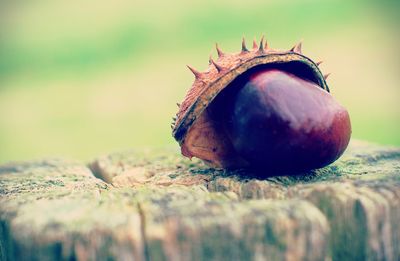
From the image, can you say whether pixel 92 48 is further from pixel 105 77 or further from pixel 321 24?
pixel 321 24

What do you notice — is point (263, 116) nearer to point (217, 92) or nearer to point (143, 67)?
point (217, 92)

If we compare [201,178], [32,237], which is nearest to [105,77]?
[201,178]

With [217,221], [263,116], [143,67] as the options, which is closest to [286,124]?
[263,116]

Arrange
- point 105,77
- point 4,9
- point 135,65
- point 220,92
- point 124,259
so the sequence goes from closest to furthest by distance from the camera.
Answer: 1. point 124,259
2. point 220,92
3. point 105,77
4. point 135,65
5. point 4,9

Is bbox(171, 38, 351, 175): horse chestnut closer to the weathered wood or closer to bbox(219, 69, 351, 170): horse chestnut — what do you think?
bbox(219, 69, 351, 170): horse chestnut

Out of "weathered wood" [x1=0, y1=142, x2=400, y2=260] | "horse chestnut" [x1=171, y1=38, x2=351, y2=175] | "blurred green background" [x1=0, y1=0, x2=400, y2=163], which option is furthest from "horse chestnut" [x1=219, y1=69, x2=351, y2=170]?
"blurred green background" [x1=0, y1=0, x2=400, y2=163]

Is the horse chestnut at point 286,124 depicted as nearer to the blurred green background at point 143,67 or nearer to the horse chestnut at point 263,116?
the horse chestnut at point 263,116

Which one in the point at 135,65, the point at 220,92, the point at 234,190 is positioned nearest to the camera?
the point at 234,190

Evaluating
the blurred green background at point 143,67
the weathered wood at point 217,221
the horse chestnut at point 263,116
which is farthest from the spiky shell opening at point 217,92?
the blurred green background at point 143,67
